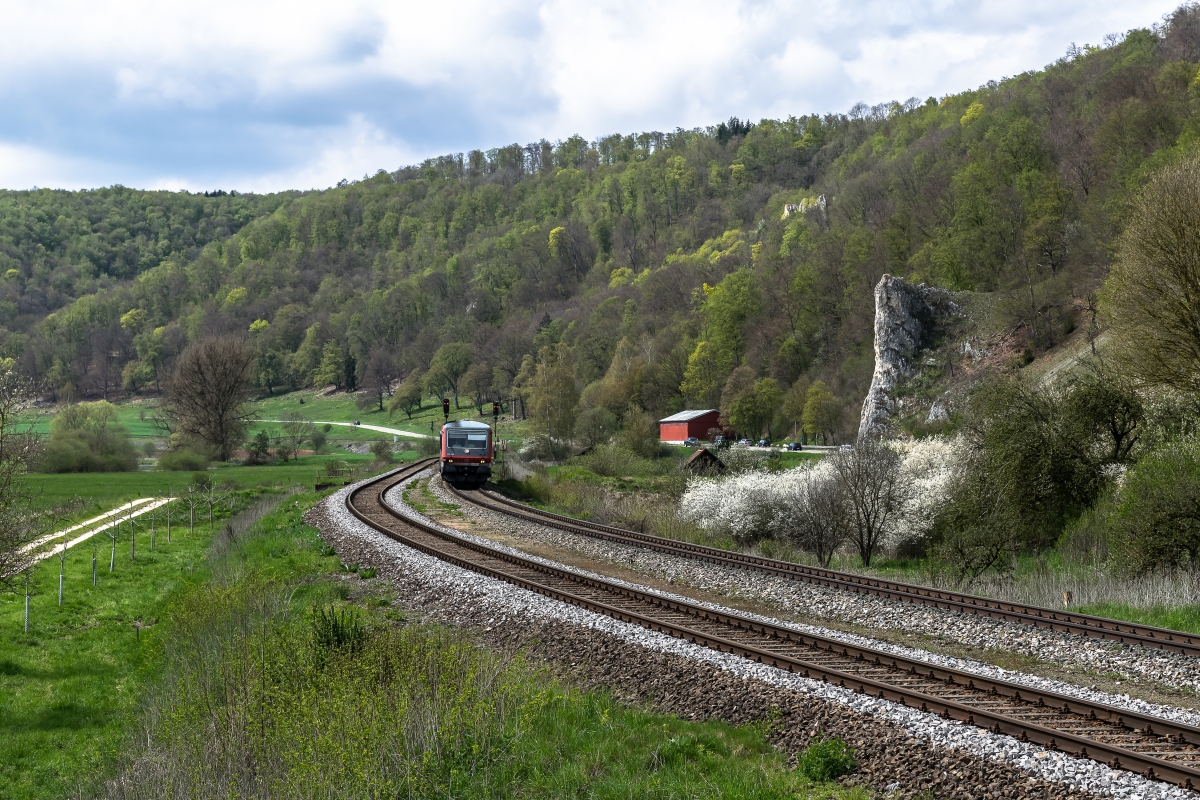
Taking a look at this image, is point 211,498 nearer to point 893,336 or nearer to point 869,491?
point 869,491

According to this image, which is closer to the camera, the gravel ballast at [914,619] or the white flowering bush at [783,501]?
the gravel ballast at [914,619]

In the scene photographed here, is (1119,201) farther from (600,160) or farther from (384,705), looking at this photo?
(600,160)

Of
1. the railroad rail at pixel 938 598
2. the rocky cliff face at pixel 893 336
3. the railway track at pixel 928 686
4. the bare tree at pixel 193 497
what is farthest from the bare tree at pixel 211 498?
the rocky cliff face at pixel 893 336

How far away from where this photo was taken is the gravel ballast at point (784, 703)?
23.5 ft

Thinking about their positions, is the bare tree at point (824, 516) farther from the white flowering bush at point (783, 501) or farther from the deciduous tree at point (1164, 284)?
the deciduous tree at point (1164, 284)

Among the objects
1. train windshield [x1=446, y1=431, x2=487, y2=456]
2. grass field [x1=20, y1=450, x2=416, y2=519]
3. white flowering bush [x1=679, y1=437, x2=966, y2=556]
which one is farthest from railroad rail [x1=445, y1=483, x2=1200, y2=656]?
grass field [x1=20, y1=450, x2=416, y2=519]

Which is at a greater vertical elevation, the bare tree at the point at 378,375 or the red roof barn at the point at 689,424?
the bare tree at the point at 378,375

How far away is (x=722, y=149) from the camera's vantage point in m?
→ 158

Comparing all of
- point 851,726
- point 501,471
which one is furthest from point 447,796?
point 501,471

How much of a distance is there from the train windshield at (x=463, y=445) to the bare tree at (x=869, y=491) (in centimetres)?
1849

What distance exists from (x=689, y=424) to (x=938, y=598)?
2418 inches

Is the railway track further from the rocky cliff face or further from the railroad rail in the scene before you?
the rocky cliff face

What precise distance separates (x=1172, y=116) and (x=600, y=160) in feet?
497

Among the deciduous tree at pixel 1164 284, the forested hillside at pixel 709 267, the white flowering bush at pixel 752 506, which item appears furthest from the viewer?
the forested hillside at pixel 709 267
